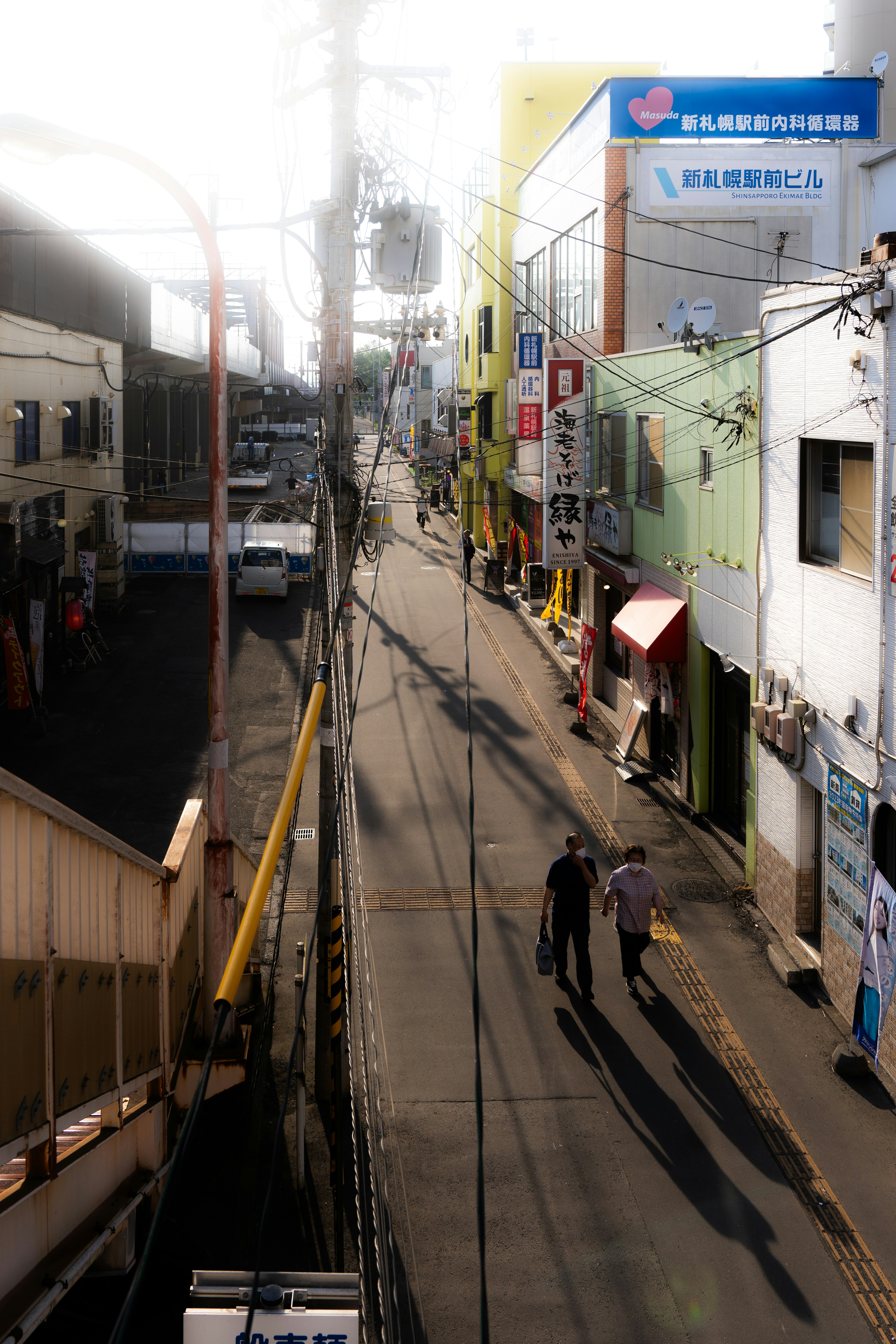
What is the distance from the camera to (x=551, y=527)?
22703mm

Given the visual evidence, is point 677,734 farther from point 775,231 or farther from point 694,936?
point 775,231

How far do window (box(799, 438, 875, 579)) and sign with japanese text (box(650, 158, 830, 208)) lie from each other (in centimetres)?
1297

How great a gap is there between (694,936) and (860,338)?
6.70m

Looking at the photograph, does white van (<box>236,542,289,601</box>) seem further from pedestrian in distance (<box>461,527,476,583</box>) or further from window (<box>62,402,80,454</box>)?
window (<box>62,402,80,454</box>)

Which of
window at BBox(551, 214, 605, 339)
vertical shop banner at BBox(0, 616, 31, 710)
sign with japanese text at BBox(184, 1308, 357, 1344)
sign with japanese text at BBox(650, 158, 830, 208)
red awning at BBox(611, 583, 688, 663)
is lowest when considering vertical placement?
sign with japanese text at BBox(184, 1308, 357, 1344)

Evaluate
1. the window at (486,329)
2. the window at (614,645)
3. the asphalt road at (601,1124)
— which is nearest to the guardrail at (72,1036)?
the asphalt road at (601,1124)

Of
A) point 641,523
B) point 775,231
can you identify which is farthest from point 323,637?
point 775,231

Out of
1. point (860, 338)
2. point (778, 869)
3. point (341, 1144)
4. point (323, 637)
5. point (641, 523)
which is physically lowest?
point (341, 1144)

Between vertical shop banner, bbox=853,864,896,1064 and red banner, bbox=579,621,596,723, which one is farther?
red banner, bbox=579,621,596,723

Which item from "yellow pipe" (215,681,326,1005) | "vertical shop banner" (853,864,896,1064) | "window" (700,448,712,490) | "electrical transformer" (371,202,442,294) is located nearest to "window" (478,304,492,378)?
"electrical transformer" (371,202,442,294)

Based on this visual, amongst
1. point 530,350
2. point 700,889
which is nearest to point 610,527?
point 530,350

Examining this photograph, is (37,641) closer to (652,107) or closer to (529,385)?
(529,385)

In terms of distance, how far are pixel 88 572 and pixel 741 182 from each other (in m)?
17.9

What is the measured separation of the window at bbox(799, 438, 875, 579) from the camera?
409 inches
